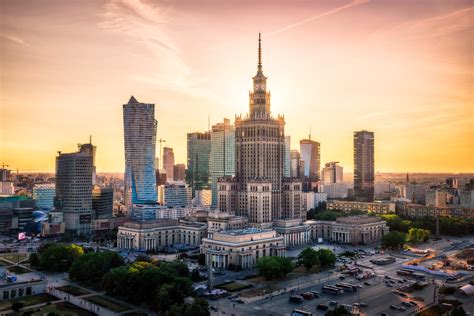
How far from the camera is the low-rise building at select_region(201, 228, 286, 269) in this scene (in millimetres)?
104812

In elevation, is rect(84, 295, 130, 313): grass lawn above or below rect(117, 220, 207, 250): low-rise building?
below

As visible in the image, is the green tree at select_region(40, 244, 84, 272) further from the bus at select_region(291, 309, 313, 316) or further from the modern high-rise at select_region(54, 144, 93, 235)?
the modern high-rise at select_region(54, 144, 93, 235)

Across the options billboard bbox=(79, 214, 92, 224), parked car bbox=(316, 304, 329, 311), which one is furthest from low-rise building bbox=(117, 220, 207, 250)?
parked car bbox=(316, 304, 329, 311)

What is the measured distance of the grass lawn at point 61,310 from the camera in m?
72.0

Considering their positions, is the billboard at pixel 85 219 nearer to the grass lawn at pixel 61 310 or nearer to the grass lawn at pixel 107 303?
the grass lawn at pixel 107 303

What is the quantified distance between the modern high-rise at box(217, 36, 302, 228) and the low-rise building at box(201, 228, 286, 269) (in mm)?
22743

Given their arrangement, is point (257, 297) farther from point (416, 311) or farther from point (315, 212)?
point (315, 212)

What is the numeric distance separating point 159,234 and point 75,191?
46.9 m

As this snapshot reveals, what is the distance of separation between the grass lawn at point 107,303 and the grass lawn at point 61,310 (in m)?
3.25

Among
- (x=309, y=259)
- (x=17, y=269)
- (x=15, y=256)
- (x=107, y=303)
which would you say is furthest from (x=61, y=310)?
(x=15, y=256)

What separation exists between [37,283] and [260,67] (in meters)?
94.3

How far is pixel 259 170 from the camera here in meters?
142

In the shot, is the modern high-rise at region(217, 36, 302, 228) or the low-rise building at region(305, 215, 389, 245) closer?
the modern high-rise at region(217, 36, 302, 228)

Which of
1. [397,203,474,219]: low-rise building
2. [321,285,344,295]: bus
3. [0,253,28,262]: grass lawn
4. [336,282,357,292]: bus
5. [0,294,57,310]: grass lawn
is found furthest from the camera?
[397,203,474,219]: low-rise building
